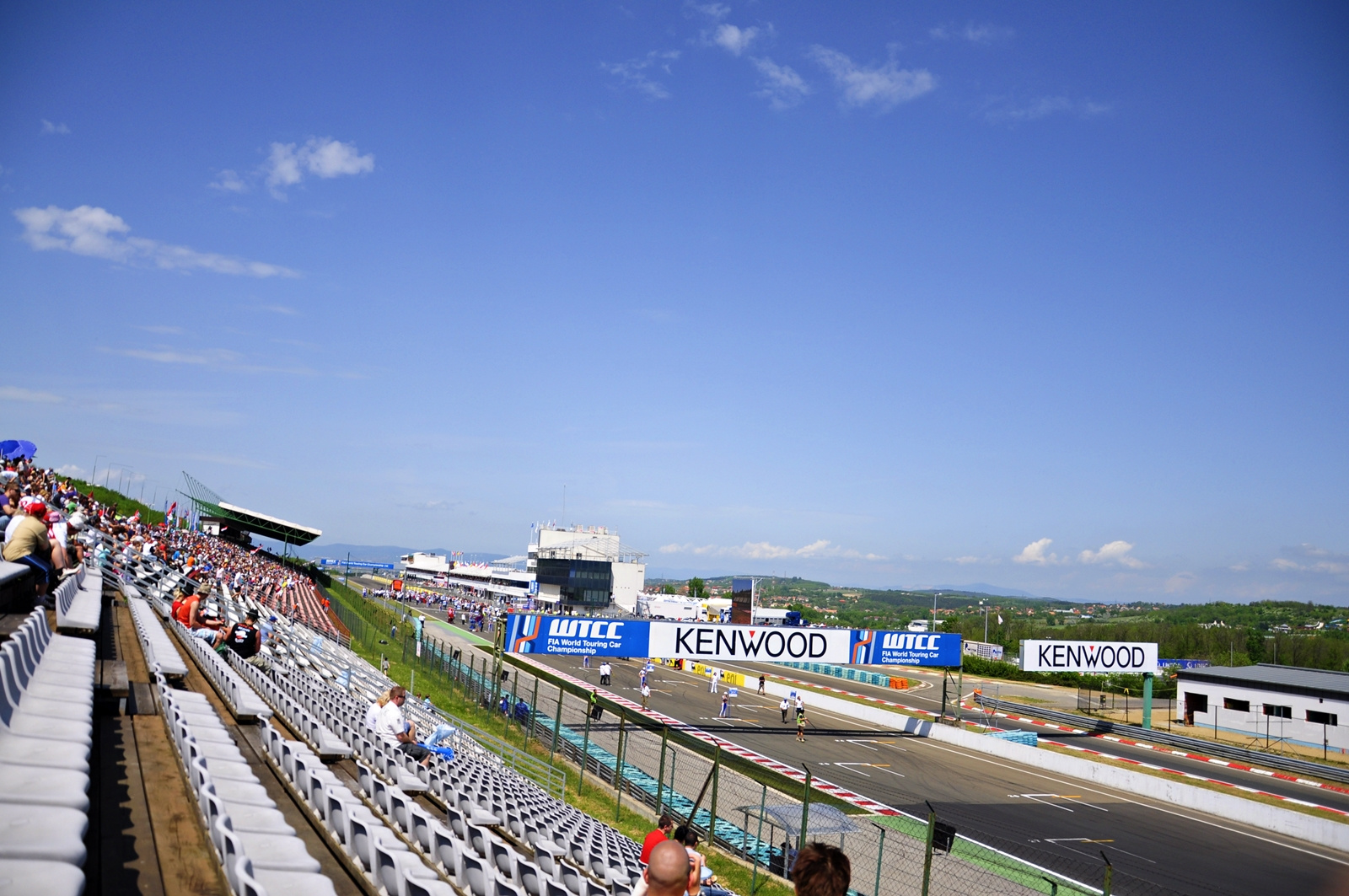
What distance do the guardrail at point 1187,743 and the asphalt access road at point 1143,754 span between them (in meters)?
1.00

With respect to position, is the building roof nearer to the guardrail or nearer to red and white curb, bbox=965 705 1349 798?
the guardrail

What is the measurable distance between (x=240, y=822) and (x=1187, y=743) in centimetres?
4151

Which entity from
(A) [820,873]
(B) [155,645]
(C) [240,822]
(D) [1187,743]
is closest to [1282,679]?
(D) [1187,743]

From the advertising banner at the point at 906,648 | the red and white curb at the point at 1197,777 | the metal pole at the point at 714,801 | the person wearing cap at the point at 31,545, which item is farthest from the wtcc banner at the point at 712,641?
the person wearing cap at the point at 31,545

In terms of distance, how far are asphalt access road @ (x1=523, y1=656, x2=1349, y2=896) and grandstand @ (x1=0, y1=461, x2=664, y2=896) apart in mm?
12771

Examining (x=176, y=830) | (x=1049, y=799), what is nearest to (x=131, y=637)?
(x=176, y=830)

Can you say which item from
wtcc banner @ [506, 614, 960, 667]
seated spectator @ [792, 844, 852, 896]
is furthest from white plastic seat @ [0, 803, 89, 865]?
wtcc banner @ [506, 614, 960, 667]

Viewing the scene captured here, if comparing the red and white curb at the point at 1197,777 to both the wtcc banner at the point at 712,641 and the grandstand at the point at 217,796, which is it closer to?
the wtcc banner at the point at 712,641

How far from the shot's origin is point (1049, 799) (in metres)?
24.7

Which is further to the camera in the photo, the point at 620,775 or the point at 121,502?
the point at 121,502

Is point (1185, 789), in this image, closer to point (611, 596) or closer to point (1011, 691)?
point (1011, 691)

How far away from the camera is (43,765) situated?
3812 mm

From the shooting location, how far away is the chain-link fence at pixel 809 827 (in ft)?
40.3

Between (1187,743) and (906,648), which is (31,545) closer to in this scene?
(906,648)
